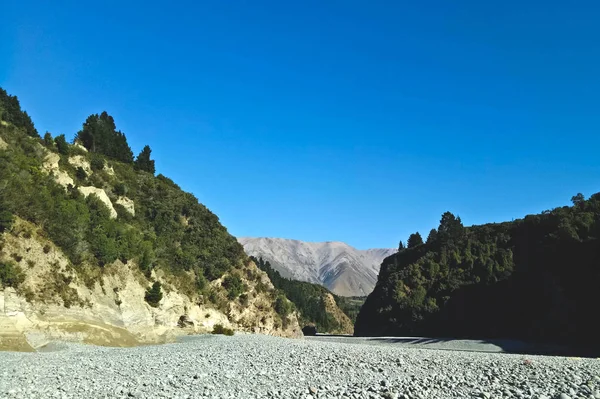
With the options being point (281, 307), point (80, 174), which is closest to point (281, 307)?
point (281, 307)

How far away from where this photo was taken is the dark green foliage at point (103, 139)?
54.1 metres

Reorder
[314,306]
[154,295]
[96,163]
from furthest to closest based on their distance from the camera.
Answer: [314,306], [96,163], [154,295]

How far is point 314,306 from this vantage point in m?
113

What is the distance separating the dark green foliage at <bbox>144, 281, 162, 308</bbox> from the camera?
3381 centimetres

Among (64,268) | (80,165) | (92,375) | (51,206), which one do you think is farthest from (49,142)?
(92,375)

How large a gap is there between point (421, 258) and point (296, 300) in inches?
1653

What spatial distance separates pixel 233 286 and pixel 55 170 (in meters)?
20.4

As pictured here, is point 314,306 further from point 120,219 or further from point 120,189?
point 120,219

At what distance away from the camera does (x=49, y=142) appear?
4003cm

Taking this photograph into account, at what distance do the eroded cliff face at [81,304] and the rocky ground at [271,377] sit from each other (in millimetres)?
2567

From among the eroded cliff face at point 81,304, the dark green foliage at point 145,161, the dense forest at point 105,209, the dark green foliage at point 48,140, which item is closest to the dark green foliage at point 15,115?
the dense forest at point 105,209

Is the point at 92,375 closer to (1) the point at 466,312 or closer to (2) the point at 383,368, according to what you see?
(2) the point at 383,368

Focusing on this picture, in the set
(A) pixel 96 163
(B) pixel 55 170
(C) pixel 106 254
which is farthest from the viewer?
(A) pixel 96 163

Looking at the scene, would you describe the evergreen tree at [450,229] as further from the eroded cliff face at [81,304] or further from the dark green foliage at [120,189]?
the dark green foliage at [120,189]
